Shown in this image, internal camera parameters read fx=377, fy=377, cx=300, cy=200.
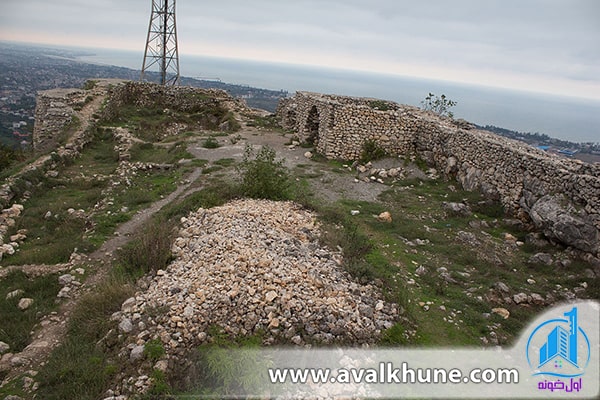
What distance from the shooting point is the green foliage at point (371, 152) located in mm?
14844

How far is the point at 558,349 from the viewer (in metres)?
5.06

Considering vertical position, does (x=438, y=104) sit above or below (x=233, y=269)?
above

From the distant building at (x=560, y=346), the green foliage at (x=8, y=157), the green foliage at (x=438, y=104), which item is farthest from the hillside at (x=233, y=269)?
the green foliage at (x=438, y=104)

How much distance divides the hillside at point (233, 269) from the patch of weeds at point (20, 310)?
27 mm

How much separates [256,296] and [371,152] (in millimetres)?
10730

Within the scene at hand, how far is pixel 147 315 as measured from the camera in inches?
206

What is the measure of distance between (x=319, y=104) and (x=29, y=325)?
43.6 feet

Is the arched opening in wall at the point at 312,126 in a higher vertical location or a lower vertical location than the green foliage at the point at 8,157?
higher

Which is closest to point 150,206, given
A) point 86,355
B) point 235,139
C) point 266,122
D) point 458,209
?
point 86,355

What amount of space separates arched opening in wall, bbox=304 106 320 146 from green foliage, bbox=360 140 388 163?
3.16 m

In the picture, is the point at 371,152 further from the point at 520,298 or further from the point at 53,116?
the point at 53,116

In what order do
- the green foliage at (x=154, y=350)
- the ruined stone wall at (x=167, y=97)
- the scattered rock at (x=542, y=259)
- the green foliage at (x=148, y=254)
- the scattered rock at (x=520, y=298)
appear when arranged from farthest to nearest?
the ruined stone wall at (x=167, y=97), the scattered rock at (x=542, y=259), the green foliage at (x=148, y=254), the scattered rock at (x=520, y=298), the green foliage at (x=154, y=350)

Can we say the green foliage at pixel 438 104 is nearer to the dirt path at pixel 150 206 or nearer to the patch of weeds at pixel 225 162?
the dirt path at pixel 150 206

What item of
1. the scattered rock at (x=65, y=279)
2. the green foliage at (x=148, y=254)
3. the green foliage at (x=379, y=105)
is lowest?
the scattered rock at (x=65, y=279)
